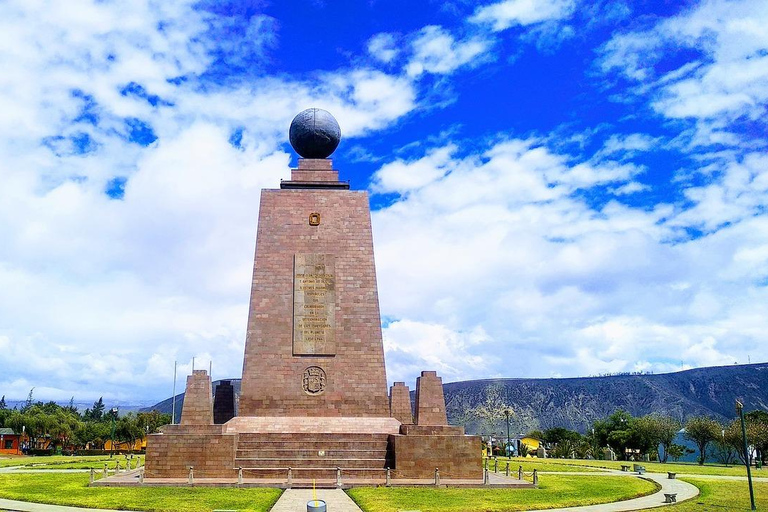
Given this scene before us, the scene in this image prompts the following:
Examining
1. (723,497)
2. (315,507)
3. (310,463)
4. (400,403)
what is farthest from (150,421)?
(315,507)

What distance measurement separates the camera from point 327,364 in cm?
2439

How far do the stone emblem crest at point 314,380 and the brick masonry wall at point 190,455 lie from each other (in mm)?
4095

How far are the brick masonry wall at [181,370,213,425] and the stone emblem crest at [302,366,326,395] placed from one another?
3.94 meters

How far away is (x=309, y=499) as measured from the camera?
16.0 m

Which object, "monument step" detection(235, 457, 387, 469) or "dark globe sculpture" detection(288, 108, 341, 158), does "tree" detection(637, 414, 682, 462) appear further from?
"dark globe sculpture" detection(288, 108, 341, 158)

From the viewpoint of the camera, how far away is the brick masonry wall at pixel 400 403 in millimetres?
26184

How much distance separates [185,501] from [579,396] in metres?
123

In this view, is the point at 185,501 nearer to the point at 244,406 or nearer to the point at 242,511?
the point at 242,511

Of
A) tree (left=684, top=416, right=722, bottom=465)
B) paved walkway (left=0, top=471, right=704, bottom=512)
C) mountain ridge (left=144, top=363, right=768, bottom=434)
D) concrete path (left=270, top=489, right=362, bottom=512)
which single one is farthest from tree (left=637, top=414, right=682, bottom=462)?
mountain ridge (left=144, top=363, right=768, bottom=434)

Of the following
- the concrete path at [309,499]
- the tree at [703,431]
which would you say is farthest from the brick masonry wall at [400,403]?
the tree at [703,431]

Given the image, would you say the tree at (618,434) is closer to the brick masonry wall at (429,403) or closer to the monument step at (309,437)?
the brick masonry wall at (429,403)

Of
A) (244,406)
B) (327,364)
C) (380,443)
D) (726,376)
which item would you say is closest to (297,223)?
(327,364)

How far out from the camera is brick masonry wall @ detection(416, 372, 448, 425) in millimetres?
21719

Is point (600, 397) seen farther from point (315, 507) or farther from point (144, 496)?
point (315, 507)
